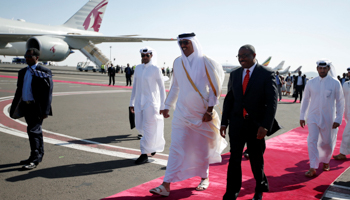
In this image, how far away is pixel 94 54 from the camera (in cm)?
4175

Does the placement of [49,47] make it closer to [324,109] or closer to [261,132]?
[324,109]

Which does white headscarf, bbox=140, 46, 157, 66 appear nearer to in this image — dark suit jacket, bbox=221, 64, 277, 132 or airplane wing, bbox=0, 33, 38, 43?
dark suit jacket, bbox=221, 64, 277, 132

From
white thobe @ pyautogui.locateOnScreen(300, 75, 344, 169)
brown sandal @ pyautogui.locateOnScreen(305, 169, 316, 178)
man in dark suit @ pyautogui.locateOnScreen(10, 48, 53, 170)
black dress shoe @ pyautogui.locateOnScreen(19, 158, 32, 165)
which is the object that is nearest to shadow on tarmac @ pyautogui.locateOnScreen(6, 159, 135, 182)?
black dress shoe @ pyautogui.locateOnScreen(19, 158, 32, 165)

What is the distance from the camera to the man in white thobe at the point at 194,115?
3766mm

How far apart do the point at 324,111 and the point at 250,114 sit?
2.26 meters

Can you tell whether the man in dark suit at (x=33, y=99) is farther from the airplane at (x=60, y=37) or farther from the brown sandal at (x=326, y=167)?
the airplane at (x=60, y=37)

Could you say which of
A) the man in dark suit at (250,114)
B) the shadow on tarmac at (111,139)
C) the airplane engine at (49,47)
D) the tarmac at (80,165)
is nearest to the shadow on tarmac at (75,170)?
the tarmac at (80,165)

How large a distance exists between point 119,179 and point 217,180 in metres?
1.40

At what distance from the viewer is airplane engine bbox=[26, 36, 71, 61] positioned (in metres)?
26.7

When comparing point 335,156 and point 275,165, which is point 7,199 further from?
point 335,156

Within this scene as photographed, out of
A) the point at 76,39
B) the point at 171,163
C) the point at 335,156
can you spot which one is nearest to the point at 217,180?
the point at 171,163

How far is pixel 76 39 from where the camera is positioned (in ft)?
108

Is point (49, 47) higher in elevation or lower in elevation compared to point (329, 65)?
higher

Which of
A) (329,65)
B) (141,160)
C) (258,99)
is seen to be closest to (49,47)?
(141,160)
